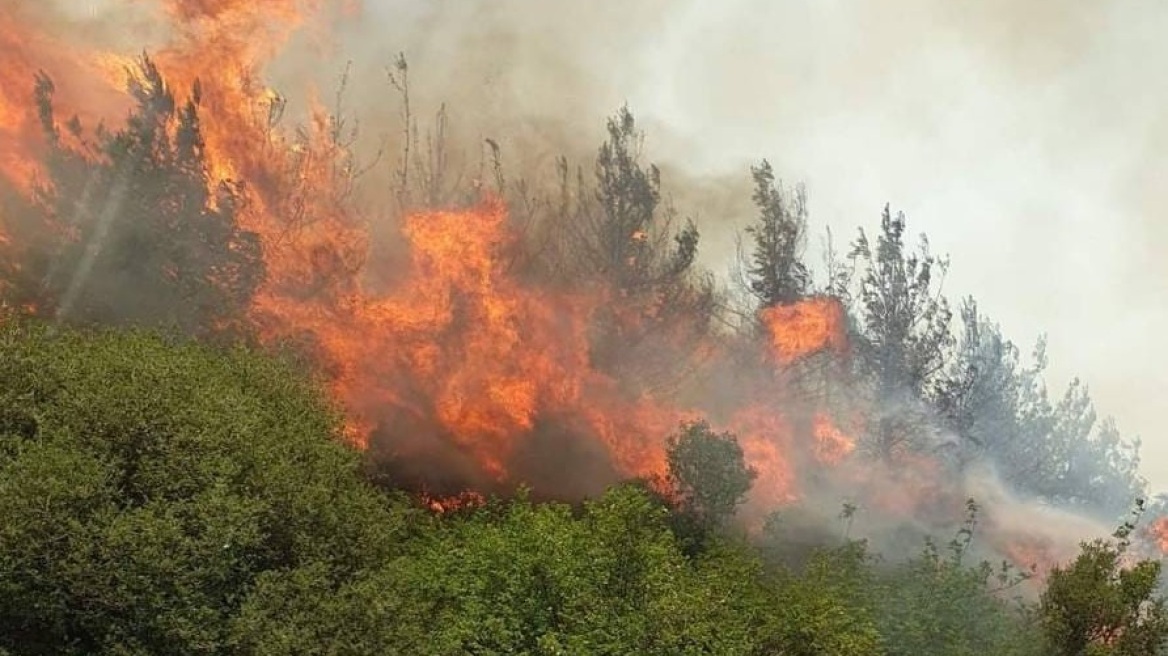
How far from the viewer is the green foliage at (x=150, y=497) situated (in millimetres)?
19422

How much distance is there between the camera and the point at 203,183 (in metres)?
41.3

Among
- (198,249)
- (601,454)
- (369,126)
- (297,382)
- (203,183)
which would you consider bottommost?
(297,382)

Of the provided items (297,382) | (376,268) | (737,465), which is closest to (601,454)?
(737,465)

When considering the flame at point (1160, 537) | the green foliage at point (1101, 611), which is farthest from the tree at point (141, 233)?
the flame at point (1160, 537)

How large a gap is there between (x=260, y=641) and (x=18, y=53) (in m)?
37.6

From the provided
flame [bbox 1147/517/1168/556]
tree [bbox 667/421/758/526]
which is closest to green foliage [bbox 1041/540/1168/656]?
tree [bbox 667/421/758/526]

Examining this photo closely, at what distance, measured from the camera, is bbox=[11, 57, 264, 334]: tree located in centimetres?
3728

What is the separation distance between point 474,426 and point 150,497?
2566 cm

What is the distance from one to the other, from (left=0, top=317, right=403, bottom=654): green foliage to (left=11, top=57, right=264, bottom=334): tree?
9.27 meters

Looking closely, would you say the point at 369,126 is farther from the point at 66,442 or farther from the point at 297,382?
the point at 66,442

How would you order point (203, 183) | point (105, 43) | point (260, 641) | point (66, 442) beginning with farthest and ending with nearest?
1. point (105, 43)
2. point (203, 183)
3. point (66, 442)
4. point (260, 641)

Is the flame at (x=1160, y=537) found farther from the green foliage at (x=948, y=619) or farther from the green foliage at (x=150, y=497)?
the green foliage at (x=150, y=497)

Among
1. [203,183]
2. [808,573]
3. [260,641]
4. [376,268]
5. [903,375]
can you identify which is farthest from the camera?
[903,375]

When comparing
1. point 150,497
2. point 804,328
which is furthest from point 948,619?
point 804,328
